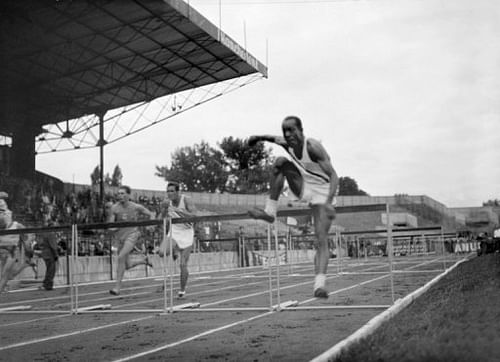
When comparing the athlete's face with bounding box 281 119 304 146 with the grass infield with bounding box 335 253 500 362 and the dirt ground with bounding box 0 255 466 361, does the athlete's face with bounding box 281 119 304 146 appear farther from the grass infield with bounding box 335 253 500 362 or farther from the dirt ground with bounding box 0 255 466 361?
the dirt ground with bounding box 0 255 466 361

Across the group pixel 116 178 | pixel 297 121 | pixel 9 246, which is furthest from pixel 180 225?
pixel 116 178

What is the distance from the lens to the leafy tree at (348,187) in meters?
4.22

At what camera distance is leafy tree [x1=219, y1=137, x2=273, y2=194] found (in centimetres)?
423

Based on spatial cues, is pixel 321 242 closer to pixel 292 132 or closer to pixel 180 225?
pixel 292 132

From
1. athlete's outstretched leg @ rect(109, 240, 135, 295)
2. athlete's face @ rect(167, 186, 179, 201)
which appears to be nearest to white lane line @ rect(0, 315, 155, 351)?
athlete's face @ rect(167, 186, 179, 201)

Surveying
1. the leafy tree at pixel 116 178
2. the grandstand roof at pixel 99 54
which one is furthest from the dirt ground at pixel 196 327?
the leafy tree at pixel 116 178

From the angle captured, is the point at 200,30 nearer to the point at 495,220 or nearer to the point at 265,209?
the point at 265,209

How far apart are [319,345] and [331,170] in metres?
2.67

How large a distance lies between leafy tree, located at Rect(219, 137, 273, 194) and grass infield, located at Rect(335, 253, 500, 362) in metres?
1.45

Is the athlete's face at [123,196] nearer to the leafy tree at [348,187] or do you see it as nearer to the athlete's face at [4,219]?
the athlete's face at [4,219]

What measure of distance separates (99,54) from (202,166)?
2824 millimetres

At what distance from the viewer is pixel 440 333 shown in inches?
219

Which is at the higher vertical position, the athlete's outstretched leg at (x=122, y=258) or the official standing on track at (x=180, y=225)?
the official standing on track at (x=180, y=225)

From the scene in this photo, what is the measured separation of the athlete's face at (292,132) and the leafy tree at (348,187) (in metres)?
0.49
